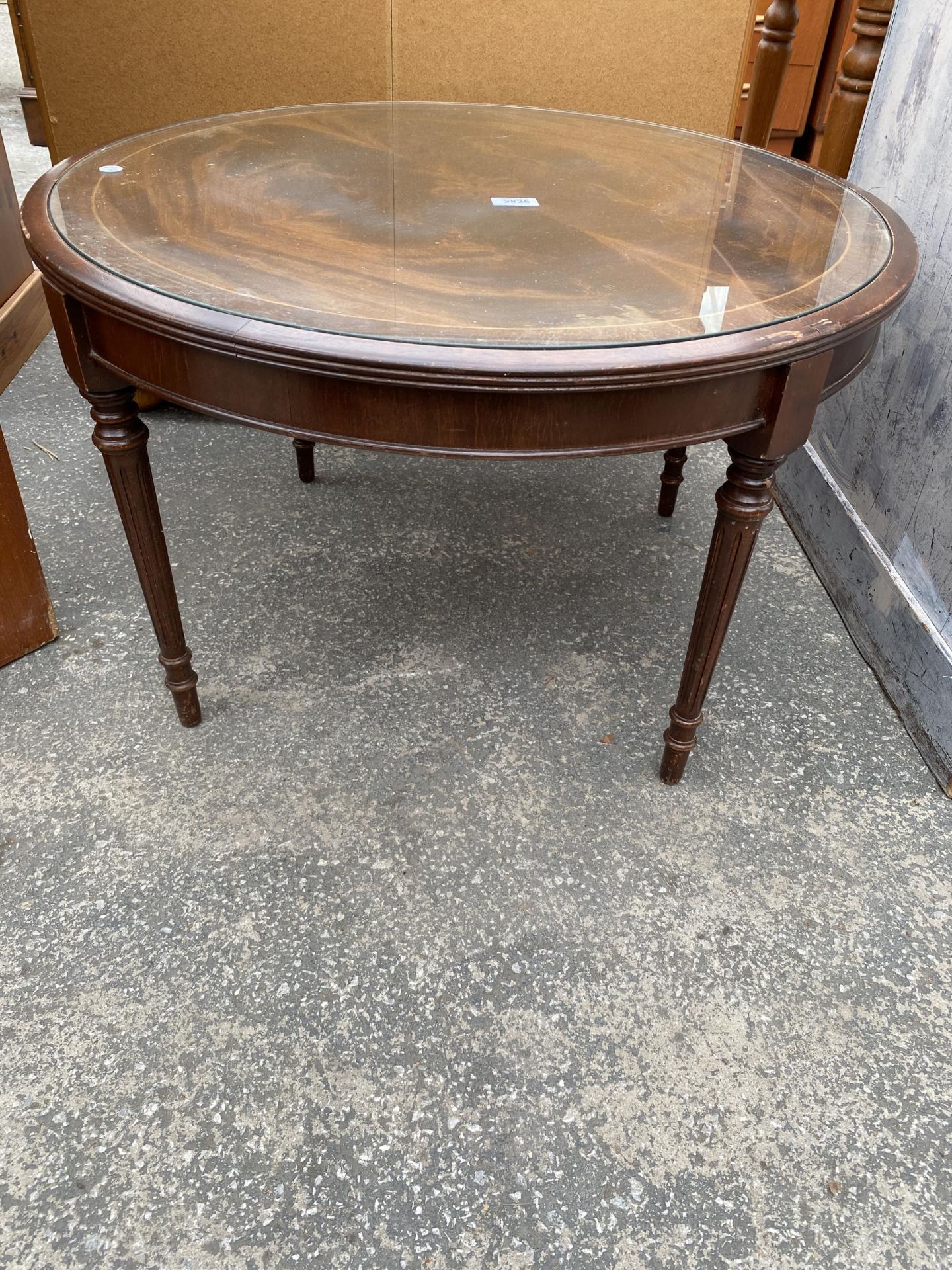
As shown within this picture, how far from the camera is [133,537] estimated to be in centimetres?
148

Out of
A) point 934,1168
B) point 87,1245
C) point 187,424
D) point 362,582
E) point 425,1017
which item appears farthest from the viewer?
point 187,424

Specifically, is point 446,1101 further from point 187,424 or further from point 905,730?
point 187,424

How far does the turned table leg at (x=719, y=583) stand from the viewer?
4.18 feet

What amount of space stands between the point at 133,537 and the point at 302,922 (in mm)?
661

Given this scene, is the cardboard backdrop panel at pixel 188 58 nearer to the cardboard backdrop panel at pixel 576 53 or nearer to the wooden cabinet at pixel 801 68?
the cardboard backdrop panel at pixel 576 53

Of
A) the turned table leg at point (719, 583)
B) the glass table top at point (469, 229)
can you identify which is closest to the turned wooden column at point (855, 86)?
the glass table top at point (469, 229)

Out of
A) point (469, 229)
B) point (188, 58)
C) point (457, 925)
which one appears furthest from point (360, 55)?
point (457, 925)

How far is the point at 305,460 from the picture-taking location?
2.37 m

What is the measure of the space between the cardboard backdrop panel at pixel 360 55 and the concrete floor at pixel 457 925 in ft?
3.62

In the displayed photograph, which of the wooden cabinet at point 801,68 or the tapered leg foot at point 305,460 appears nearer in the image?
the tapered leg foot at point 305,460

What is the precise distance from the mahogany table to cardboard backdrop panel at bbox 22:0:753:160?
760mm

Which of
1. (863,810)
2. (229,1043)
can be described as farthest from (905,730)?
(229,1043)

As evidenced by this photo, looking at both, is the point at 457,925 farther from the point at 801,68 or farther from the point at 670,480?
the point at 801,68

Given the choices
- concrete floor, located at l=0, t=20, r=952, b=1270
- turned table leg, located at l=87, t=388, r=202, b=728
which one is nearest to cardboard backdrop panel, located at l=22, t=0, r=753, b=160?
concrete floor, located at l=0, t=20, r=952, b=1270
